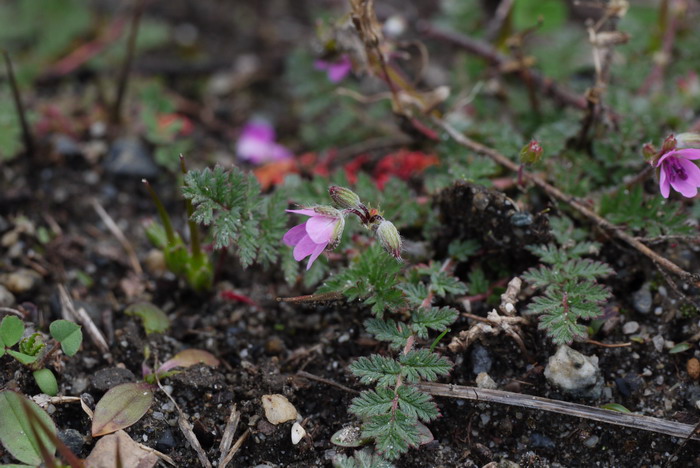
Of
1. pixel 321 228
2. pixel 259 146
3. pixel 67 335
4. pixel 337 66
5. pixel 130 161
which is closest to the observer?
pixel 321 228

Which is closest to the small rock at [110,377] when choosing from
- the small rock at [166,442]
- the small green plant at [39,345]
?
the small green plant at [39,345]

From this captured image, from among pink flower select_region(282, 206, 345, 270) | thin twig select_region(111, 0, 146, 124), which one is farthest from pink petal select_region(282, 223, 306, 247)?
thin twig select_region(111, 0, 146, 124)

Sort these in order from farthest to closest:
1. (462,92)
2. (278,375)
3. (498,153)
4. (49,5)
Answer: (49,5)
(462,92)
(498,153)
(278,375)

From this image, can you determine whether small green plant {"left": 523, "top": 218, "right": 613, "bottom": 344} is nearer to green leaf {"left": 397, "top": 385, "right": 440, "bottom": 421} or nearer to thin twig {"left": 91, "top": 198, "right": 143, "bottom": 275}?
green leaf {"left": 397, "top": 385, "right": 440, "bottom": 421}

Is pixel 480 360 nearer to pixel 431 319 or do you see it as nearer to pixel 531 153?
pixel 431 319

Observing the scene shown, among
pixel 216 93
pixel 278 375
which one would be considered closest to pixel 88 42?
pixel 216 93

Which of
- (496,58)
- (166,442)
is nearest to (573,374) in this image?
(166,442)

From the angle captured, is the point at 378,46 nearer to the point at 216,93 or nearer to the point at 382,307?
the point at 382,307
